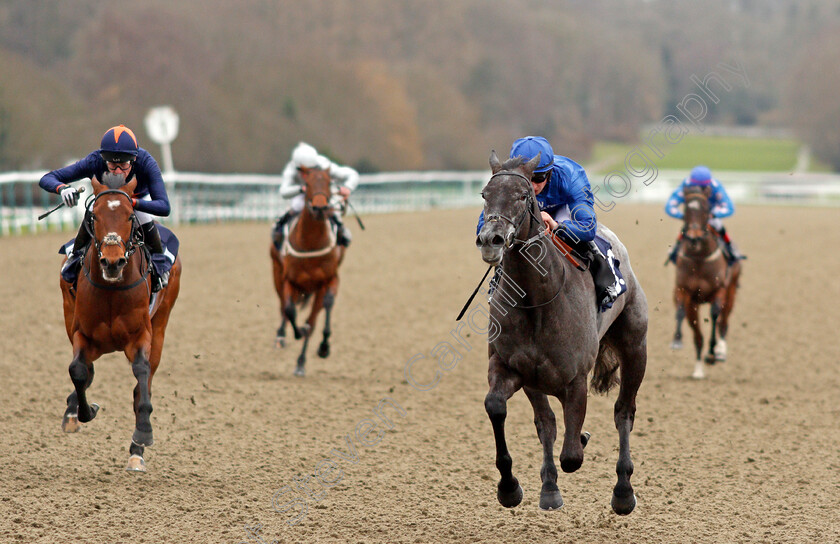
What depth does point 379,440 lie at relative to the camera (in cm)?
664

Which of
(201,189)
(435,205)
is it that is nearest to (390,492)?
(201,189)

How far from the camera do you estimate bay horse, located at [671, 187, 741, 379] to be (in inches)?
360

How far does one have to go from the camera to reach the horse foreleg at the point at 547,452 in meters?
4.67

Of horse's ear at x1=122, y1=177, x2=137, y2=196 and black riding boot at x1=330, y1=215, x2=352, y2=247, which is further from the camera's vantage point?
black riding boot at x1=330, y1=215, x2=352, y2=247

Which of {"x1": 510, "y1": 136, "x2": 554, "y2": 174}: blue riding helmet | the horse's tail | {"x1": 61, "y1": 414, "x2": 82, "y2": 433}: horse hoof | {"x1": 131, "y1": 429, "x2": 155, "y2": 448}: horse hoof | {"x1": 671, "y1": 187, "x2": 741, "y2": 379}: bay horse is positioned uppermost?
{"x1": 671, "y1": 187, "x2": 741, "y2": 379}: bay horse

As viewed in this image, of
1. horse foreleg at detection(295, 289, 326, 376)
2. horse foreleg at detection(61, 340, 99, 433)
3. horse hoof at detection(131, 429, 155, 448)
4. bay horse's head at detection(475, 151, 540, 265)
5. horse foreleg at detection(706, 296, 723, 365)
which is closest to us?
bay horse's head at detection(475, 151, 540, 265)

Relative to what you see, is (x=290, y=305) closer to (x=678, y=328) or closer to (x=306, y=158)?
(x=306, y=158)

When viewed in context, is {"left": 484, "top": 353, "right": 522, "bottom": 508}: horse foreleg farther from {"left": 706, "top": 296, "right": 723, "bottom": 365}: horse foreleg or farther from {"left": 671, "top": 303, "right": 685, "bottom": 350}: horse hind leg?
{"left": 671, "top": 303, "right": 685, "bottom": 350}: horse hind leg

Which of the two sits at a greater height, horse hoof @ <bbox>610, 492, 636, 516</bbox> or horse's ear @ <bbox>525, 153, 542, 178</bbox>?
horse's ear @ <bbox>525, 153, 542, 178</bbox>

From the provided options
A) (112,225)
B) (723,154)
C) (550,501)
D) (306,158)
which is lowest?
(550,501)

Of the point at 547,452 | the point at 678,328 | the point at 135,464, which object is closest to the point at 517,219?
the point at 547,452

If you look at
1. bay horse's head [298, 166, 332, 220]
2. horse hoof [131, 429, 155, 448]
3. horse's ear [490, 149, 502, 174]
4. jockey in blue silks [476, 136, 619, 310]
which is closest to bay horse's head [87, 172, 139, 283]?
horse hoof [131, 429, 155, 448]

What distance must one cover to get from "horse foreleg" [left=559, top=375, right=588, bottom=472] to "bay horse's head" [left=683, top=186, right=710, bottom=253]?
16.5 feet

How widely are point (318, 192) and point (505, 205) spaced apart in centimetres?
470
